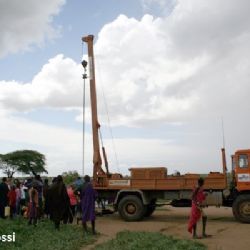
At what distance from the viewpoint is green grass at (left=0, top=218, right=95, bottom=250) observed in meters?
11.2

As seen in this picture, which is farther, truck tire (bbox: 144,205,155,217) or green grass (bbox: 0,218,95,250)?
truck tire (bbox: 144,205,155,217)

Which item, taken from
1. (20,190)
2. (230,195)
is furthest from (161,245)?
(20,190)

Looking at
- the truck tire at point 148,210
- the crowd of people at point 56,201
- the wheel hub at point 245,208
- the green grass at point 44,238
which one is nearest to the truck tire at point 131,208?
the truck tire at point 148,210

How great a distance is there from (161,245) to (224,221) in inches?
280

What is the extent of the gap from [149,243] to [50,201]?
4.48 metres

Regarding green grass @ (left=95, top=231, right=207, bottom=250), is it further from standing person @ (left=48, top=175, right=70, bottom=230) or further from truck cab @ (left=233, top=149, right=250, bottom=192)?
truck cab @ (left=233, top=149, right=250, bottom=192)

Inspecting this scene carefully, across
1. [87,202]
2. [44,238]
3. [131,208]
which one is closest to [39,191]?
[87,202]

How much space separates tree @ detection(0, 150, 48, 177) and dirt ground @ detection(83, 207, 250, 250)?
43.6 metres

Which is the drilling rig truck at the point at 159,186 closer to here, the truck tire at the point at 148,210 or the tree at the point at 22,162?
the truck tire at the point at 148,210

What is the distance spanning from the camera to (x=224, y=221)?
17500mm

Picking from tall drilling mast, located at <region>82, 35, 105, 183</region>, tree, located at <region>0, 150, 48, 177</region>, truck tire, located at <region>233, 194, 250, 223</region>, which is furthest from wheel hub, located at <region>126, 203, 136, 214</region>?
tree, located at <region>0, 150, 48, 177</region>

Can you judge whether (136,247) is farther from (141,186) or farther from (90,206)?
(141,186)

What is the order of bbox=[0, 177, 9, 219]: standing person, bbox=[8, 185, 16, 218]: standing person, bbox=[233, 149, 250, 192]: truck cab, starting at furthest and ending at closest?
bbox=[8, 185, 16, 218]: standing person
bbox=[0, 177, 9, 219]: standing person
bbox=[233, 149, 250, 192]: truck cab

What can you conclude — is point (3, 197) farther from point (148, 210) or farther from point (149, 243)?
point (149, 243)
